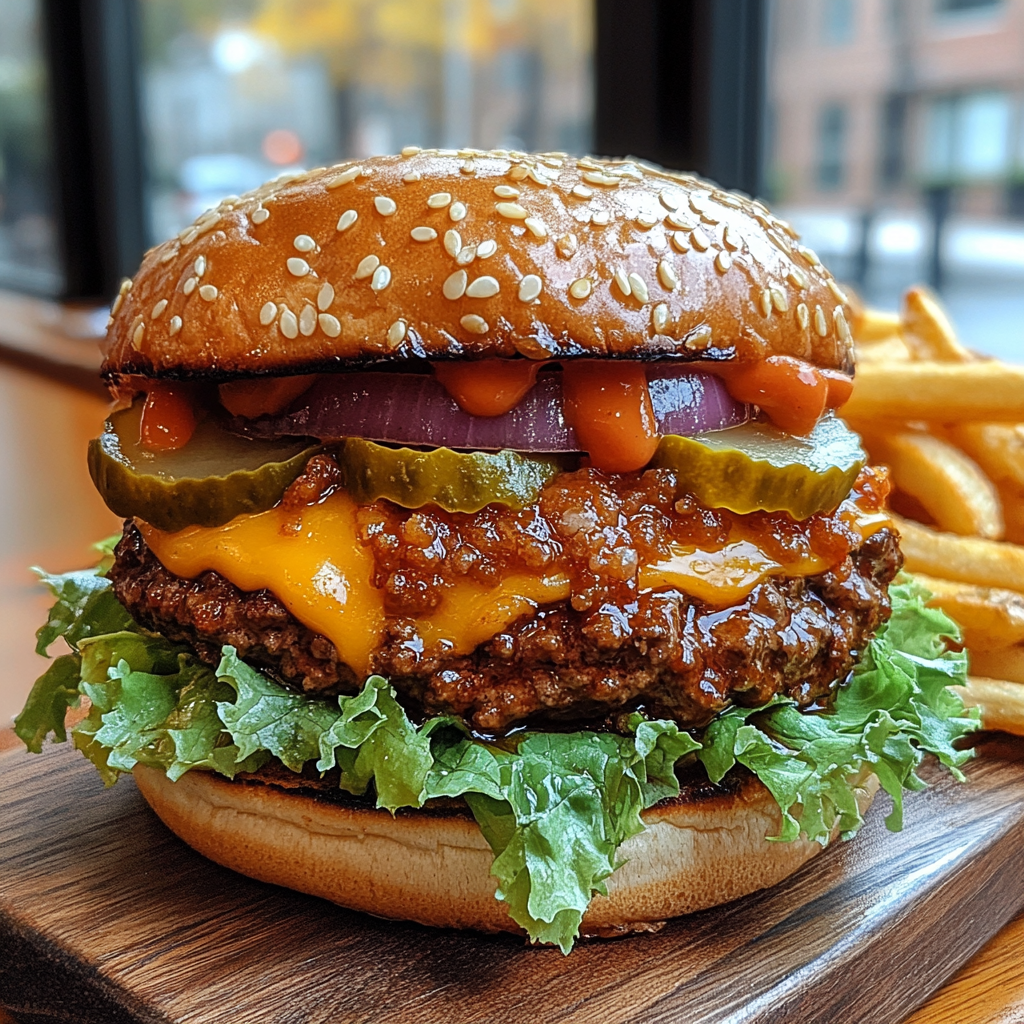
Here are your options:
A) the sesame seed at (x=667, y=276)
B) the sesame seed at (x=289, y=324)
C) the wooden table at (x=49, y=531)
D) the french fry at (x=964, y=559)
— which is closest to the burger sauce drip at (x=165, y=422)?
the sesame seed at (x=289, y=324)

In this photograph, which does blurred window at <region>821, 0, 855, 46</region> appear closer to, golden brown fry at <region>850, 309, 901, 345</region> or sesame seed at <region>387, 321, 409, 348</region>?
golden brown fry at <region>850, 309, 901, 345</region>

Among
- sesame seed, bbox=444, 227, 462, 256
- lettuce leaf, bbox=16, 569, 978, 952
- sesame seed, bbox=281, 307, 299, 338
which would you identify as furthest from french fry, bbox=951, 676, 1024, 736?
sesame seed, bbox=281, 307, 299, 338

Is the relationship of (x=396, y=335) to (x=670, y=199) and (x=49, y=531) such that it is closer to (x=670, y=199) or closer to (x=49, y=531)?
(x=670, y=199)

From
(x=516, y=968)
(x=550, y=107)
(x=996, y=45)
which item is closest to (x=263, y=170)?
(x=550, y=107)

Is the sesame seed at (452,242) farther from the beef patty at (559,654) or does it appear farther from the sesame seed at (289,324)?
the beef patty at (559,654)

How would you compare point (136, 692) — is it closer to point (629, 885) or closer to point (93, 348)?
point (629, 885)

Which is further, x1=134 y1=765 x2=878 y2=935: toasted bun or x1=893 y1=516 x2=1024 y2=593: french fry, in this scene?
x1=893 y1=516 x2=1024 y2=593: french fry
